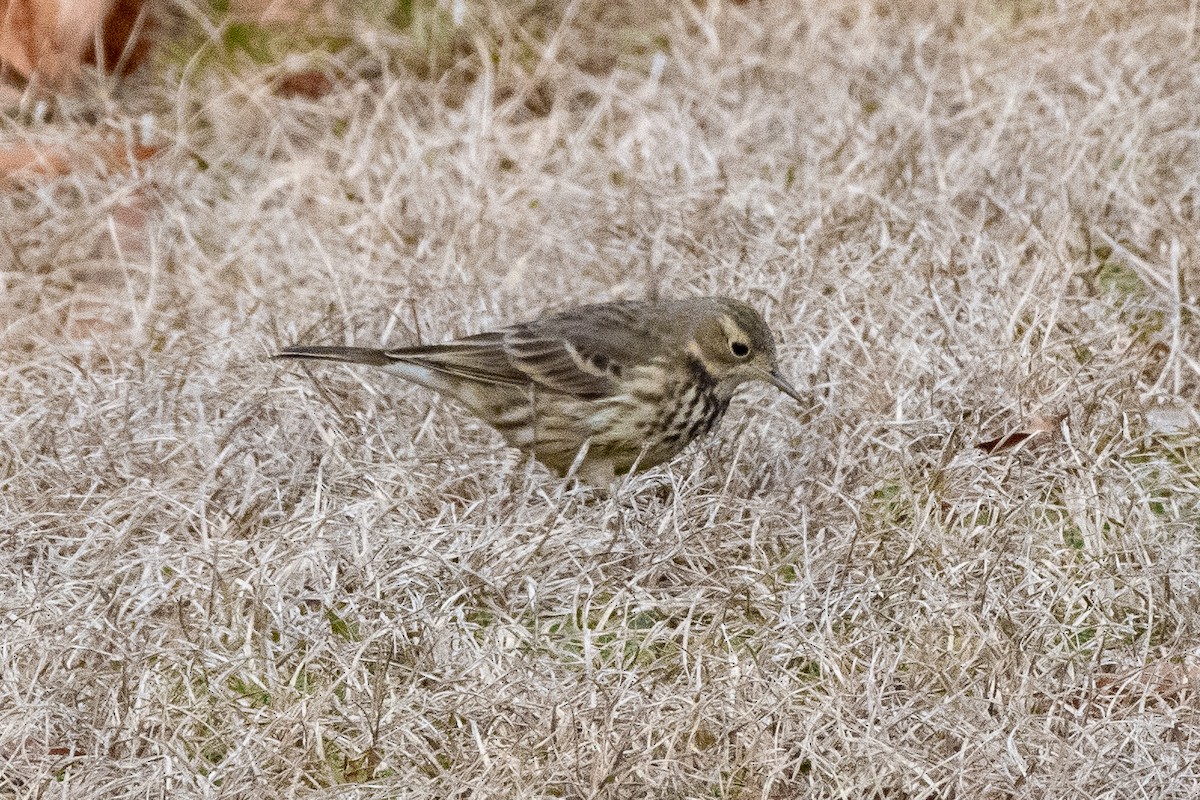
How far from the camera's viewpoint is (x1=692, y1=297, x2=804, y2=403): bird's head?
4.64m

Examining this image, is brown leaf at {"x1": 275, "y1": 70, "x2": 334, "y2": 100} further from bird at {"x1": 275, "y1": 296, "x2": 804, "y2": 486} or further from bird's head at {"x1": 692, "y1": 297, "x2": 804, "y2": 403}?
bird's head at {"x1": 692, "y1": 297, "x2": 804, "y2": 403}

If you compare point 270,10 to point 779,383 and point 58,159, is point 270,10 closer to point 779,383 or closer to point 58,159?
point 58,159

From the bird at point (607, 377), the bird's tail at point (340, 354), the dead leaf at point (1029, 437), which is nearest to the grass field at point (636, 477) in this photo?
the dead leaf at point (1029, 437)

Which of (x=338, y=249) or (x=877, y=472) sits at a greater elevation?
(x=877, y=472)

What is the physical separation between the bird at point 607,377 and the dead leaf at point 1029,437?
1.90 feet

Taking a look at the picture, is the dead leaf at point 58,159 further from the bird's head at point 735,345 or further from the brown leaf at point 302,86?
the bird's head at point 735,345

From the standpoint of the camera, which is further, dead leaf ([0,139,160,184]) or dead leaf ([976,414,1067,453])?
dead leaf ([0,139,160,184])

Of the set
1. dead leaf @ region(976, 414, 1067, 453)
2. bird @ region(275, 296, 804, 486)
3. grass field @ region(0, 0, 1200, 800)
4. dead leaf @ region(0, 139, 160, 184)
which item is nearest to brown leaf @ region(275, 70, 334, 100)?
grass field @ region(0, 0, 1200, 800)

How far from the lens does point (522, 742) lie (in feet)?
11.6

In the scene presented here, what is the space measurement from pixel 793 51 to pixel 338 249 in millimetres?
2427

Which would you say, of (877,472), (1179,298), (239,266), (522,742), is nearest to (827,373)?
(877,472)

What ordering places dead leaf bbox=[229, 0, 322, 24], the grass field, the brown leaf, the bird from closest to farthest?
the grass field < the bird < the brown leaf < dead leaf bbox=[229, 0, 322, 24]

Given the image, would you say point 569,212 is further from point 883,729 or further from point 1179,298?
point 883,729

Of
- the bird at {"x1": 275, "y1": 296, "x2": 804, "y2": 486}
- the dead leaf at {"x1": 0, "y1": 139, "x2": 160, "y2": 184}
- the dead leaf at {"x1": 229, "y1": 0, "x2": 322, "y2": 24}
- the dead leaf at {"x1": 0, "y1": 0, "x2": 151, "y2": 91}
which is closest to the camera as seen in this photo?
the bird at {"x1": 275, "y1": 296, "x2": 804, "y2": 486}
